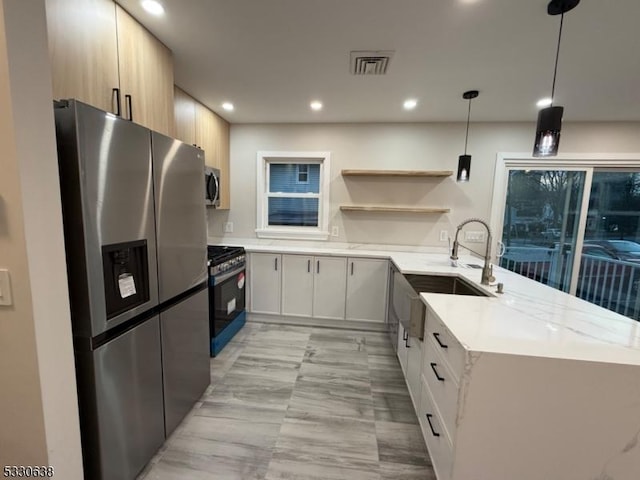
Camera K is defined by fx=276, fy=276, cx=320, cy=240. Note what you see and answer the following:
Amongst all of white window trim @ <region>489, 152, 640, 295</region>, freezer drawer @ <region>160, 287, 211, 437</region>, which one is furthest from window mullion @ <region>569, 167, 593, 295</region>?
freezer drawer @ <region>160, 287, 211, 437</region>

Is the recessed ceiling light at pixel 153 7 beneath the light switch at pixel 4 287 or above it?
above

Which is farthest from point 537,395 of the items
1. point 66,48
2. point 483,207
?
point 483,207

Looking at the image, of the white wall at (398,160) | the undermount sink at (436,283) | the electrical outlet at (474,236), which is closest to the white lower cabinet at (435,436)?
the undermount sink at (436,283)

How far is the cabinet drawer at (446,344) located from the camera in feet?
3.87

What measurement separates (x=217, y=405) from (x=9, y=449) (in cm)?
114

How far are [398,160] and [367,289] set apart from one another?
162 cm

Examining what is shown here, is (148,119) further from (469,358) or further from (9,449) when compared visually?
(469,358)

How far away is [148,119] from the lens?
1.76 m

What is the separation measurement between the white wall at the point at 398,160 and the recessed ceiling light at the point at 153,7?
203 centimetres

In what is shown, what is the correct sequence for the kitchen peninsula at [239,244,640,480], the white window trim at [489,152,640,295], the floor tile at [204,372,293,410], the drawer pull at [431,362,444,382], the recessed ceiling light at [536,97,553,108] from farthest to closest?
the white window trim at [489,152,640,295]
the recessed ceiling light at [536,97,553,108]
the floor tile at [204,372,293,410]
the drawer pull at [431,362,444,382]
the kitchen peninsula at [239,244,640,480]

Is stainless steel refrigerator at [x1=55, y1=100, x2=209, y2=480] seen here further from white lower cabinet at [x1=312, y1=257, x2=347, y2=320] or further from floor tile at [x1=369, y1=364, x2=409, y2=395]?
white lower cabinet at [x1=312, y1=257, x2=347, y2=320]

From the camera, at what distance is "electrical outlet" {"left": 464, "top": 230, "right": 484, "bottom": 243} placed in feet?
11.0

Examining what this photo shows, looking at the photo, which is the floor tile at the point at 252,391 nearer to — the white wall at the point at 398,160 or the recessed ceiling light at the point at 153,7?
the white wall at the point at 398,160

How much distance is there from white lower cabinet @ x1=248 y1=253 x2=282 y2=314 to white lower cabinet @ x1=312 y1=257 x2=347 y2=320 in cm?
46
